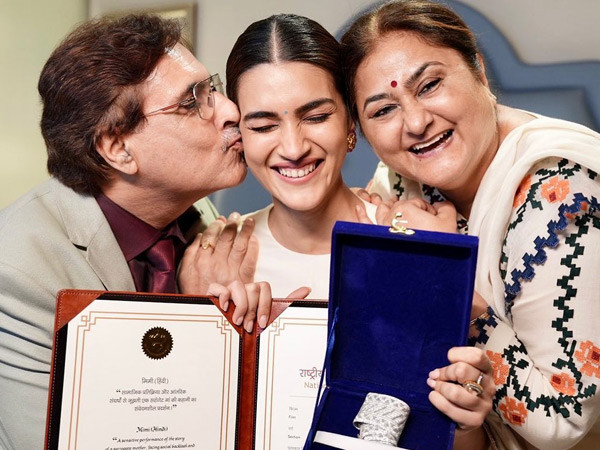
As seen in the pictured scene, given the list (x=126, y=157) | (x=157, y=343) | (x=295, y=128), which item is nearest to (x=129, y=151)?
(x=126, y=157)

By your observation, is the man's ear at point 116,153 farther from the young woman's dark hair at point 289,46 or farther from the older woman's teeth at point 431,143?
the older woman's teeth at point 431,143

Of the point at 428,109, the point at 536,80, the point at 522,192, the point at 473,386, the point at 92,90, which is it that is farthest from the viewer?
the point at 536,80

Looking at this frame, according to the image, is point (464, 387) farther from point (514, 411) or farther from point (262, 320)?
point (262, 320)

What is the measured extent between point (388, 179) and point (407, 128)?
1.50ft

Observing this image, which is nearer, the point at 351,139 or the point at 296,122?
the point at 296,122

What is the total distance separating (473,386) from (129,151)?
3.80 feet

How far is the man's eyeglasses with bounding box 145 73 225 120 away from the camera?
1.90 meters

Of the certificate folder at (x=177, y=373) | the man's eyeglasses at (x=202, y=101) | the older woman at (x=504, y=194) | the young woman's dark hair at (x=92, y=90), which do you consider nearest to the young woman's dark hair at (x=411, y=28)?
the older woman at (x=504, y=194)

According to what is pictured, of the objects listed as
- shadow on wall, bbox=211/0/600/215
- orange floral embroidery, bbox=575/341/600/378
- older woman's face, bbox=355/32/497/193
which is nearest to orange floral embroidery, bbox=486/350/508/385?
orange floral embroidery, bbox=575/341/600/378

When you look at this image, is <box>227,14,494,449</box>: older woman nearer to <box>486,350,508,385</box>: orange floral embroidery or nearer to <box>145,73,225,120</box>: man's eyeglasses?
<box>145,73,225,120</box>: man's eyeglasses

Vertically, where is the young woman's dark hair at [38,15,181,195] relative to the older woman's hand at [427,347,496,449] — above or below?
above

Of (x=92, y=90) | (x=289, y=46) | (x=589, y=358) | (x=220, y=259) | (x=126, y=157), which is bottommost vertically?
(x=589, y=358)

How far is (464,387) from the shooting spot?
1.21 metres

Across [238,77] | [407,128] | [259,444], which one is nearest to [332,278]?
[259,444]
